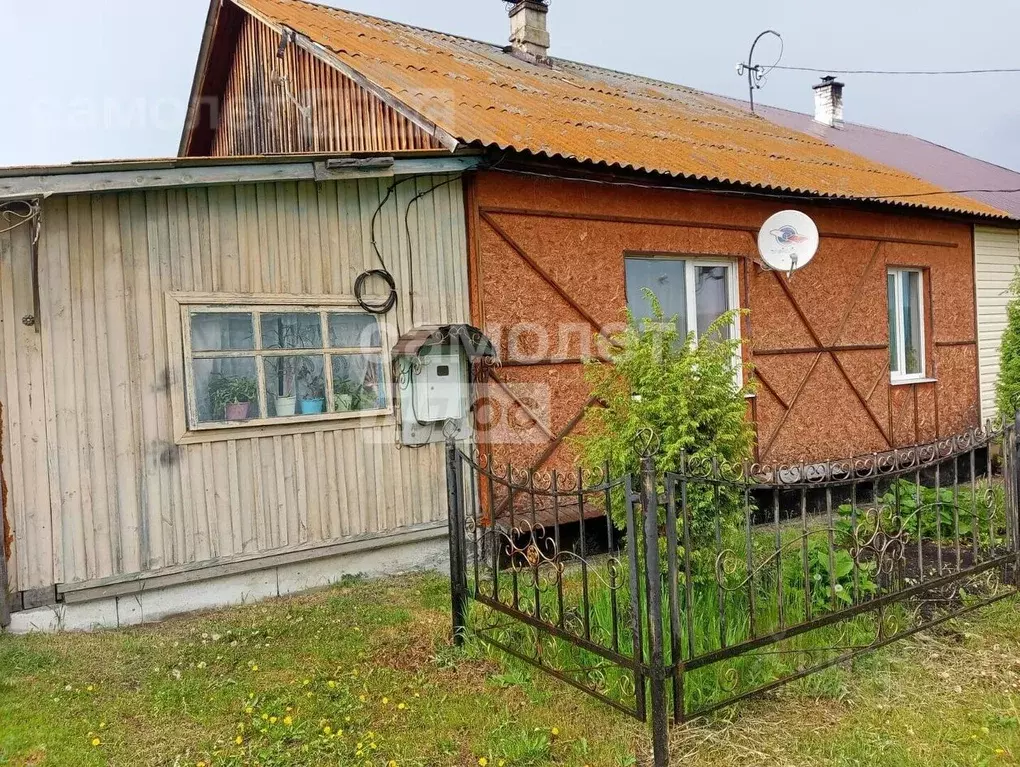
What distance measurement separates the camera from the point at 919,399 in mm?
9523

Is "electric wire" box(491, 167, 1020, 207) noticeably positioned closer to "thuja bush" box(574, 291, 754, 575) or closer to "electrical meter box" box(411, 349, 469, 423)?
"electrical meter box" box(411, 349, 469, 423)

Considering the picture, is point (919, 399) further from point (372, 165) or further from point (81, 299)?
point (81, 299)

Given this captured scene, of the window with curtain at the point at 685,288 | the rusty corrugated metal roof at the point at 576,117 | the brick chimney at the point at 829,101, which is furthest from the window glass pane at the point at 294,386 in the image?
the brick chimney at the point at 829,101

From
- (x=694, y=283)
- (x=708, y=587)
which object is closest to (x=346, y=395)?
(x=708, y=587)

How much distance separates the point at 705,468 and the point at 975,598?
6.91 ft

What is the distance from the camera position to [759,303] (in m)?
7.80

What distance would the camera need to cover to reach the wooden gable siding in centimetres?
681

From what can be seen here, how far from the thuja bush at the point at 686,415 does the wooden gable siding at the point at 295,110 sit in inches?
117

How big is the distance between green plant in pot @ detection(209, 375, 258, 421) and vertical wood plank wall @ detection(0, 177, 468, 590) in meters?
0.18

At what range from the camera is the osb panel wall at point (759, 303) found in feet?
20.1

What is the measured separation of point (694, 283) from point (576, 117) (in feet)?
6.90

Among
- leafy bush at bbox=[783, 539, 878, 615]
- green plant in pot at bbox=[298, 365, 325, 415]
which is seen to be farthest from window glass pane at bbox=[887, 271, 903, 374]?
green plant in pot at bbox=[298, 365, 325, 415]

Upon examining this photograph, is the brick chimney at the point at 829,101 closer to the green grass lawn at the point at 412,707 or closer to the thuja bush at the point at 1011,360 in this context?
the thuja bush at the point at 1011,360

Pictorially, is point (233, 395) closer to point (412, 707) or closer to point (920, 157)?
point (412, 707)
